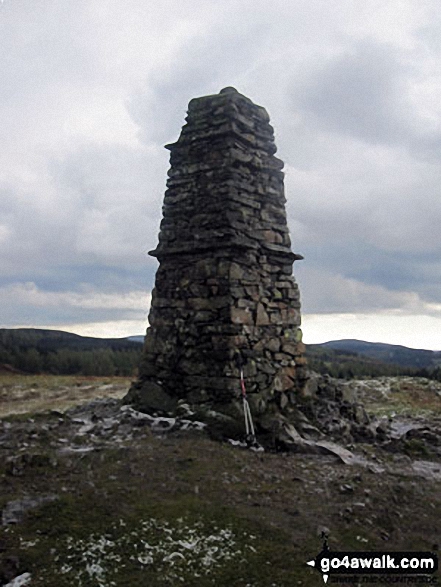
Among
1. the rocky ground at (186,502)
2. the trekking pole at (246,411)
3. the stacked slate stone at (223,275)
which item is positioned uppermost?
the stacked slate stone at (223,275)

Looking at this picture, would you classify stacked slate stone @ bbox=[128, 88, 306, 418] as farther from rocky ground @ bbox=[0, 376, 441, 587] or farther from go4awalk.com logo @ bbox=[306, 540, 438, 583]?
go4awalk.com logo @ bbox=[306, 540, 438, 583]

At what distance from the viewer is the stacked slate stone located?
1052cm

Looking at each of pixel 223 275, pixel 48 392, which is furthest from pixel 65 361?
pixel 223 275

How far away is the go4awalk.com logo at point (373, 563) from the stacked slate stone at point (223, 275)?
16.1 feet

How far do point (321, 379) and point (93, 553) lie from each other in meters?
8.54

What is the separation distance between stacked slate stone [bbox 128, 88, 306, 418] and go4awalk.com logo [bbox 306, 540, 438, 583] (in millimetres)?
4912

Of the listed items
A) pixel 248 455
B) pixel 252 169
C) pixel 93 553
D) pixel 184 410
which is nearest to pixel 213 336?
pixel 184 410

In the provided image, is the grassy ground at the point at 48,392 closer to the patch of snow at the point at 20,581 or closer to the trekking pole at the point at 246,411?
the trekking pole at the point at 246,411

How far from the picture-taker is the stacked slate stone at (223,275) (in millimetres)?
10523

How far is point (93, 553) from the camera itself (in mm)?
4789

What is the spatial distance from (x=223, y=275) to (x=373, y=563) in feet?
21.9

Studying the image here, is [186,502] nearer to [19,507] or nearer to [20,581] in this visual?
[19,507]

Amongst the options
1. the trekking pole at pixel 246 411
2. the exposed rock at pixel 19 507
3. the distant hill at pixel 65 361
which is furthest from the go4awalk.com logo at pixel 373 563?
the distant hill at pixel 65 361

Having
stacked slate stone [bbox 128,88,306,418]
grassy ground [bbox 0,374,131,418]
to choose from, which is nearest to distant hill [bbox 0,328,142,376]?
grassy ground [bbox 0,374,131,418]
